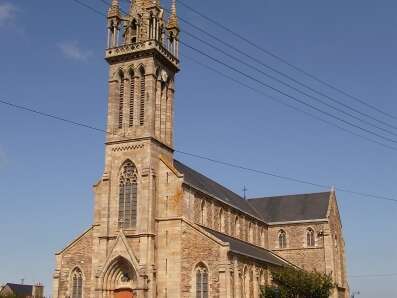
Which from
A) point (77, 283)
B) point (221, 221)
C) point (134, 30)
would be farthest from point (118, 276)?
point (134, 30)

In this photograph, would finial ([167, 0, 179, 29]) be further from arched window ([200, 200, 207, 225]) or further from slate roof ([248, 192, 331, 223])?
slate roof ([248, 192, 331, 223])

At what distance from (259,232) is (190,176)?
59.8ft

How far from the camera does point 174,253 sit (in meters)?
45.3

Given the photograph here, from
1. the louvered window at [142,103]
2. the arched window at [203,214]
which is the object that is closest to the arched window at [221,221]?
the arched window at [203,214]

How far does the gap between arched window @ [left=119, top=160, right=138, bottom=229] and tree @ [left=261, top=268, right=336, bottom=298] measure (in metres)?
12.4

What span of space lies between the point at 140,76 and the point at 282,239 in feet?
102

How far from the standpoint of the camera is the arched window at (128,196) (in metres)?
46.9

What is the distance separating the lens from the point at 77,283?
49250 millimetres

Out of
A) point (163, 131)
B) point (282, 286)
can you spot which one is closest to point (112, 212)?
point (163, 131)

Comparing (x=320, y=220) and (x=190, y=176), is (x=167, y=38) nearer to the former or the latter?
(x=190, y=176)


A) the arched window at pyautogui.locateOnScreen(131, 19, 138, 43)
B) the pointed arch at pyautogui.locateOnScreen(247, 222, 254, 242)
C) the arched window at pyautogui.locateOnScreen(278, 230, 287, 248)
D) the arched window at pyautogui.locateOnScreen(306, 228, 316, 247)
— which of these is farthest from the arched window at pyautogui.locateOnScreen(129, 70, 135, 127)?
the arched window at pyautogui.locateOnScreen(306, 228, 316, 247)

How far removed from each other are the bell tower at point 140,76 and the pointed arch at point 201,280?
11.4m

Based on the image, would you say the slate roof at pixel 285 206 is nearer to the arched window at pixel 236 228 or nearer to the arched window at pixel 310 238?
the arched window at pixel 310 238

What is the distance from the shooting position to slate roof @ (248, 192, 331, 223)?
70.3 m
